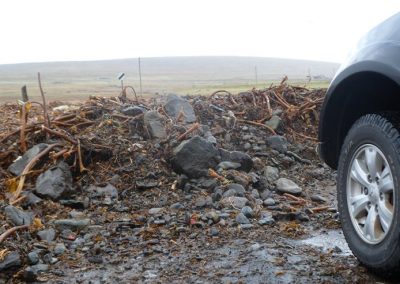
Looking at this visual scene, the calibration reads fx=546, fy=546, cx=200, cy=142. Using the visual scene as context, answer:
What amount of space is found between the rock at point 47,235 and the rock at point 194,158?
1905 mm

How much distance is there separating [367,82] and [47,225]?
3031 mm

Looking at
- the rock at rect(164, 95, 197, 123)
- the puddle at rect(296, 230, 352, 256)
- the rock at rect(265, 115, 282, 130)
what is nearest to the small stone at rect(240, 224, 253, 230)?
the puddle at rect(296, 230, 352, 256)

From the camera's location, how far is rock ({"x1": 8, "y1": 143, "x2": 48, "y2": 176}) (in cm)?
638

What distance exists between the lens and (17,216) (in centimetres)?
491

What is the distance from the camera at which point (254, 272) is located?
3.66 meters

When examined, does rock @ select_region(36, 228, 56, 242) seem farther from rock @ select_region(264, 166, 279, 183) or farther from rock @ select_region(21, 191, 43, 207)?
rock @ select_region(264, 166, 279, 183)

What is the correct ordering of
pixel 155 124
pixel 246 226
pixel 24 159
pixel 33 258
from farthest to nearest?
pixel 155 124 < pixel 24 159 < pixel 246 226 < pixel 33 258

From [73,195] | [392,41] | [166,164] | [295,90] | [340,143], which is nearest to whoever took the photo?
[392,41]

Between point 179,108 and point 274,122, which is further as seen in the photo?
point 274,122

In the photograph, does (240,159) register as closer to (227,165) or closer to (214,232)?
(227,165)

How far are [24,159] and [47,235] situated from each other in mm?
2150

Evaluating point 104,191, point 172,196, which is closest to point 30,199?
point 104,191

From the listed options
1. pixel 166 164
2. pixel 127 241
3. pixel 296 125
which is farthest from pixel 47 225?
pixel 296 125

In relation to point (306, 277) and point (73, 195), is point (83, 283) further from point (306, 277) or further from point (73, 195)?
point (73, 195)
